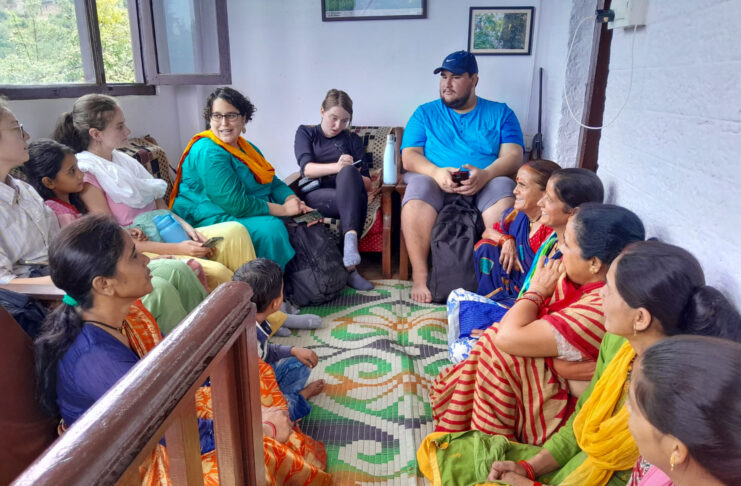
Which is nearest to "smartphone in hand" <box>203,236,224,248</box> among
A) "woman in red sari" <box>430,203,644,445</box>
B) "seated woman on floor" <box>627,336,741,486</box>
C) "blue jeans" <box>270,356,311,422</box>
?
"blue jeans" <box>270,356,311,422</box>

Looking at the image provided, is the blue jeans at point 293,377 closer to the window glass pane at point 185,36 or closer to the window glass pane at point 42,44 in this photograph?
the window glass pane at point 42,44

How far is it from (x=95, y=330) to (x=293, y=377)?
0.83 meters

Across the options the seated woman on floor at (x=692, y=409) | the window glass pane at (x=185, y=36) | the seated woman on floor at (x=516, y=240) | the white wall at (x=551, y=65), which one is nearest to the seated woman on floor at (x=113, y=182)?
the seated woman on floor at (x=516, y=240)

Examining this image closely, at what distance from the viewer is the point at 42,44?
101 inches

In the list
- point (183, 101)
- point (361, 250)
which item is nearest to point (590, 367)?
point (361, 250)

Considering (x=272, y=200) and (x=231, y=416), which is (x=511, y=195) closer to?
Result: (x=272, y=200)

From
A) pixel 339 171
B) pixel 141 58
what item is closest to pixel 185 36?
pixel 141 58

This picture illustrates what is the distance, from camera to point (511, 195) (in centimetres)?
263

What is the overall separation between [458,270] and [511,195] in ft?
1.55

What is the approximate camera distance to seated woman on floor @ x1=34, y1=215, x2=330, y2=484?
1.08 metres

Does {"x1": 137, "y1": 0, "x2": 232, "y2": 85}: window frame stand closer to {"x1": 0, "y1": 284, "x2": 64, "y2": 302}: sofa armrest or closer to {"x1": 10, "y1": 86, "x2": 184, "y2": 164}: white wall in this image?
{"x1": 10, "y1": 86, "x2": 184, "y2": 164}: white wall

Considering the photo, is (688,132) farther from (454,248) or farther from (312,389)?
(312,389)

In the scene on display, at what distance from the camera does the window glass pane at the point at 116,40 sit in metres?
3.02

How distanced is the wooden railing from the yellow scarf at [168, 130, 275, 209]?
1.98m
